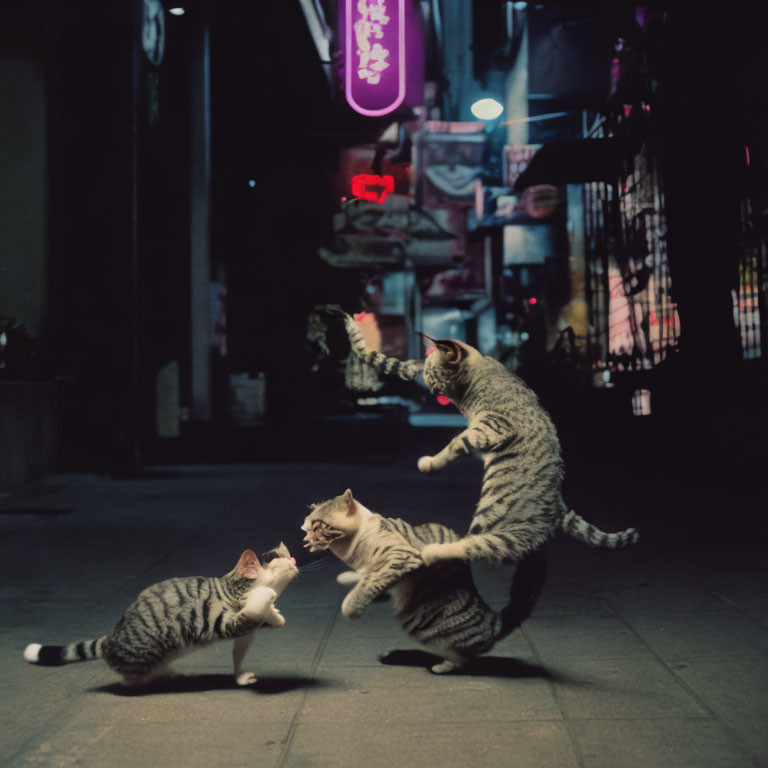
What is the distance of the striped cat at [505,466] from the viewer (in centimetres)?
311

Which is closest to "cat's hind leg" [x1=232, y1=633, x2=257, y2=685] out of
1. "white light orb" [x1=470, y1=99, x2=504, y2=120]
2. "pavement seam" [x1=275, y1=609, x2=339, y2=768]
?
"pavement seam" [x1=275, y1=609, x2=339, y2=768]

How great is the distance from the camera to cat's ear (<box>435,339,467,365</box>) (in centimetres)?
306

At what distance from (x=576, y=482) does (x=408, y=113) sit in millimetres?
10623

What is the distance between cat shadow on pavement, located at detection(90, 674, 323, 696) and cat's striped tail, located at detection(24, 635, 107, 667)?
0.83ft

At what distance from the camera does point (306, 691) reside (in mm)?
3836

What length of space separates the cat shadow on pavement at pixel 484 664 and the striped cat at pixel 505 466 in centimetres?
94

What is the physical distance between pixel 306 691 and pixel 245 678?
0.30 metres

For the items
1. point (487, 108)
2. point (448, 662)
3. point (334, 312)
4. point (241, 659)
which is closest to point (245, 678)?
point (241, 659)

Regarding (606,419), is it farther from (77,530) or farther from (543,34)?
(543,34)

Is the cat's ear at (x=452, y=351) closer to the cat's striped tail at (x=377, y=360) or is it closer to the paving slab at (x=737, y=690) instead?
the cat's striped tail at (x=377, y=360)

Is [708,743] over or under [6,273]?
under

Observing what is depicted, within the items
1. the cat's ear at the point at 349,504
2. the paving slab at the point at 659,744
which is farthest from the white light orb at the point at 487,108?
the paving slab at the point at 659,744

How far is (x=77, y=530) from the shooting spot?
8.53 meters

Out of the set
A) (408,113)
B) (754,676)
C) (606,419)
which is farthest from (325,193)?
(754,676)
